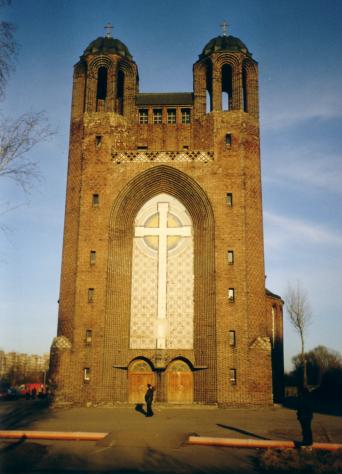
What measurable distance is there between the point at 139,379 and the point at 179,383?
193 cm

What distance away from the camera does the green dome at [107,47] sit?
28.6 meters

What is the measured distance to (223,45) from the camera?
28391mm

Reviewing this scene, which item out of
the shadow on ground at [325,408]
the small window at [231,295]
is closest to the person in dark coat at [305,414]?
the shadow on ground at [325,408]

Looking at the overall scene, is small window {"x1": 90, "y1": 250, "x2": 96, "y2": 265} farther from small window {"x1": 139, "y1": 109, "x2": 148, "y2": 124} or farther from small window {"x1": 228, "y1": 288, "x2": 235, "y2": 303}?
small window {"x1": 139, "y1": 109, "x2": 148, "y2": 124}

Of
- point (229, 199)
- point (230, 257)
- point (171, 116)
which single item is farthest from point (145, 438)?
point (171, 116)

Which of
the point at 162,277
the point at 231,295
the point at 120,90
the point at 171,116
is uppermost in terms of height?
the point at 120,90

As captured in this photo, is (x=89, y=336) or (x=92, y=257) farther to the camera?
(x=92, y=257)

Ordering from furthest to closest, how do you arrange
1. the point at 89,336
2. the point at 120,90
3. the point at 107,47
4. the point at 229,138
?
the point at 120,90 < the point at 107,47 < the point at 229,138 < the point at 89,336

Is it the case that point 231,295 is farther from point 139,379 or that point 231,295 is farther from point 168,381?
point 139,379

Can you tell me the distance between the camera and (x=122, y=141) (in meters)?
26.9

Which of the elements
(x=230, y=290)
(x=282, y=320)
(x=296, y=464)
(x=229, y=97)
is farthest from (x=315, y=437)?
(x=282, y=320)

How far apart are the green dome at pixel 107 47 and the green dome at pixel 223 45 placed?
4.49 m

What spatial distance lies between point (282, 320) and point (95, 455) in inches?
1048

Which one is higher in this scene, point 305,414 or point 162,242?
point 162,242
